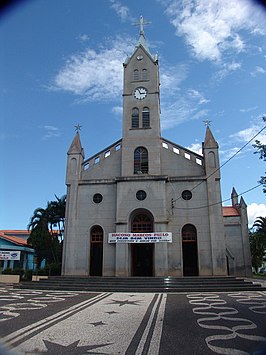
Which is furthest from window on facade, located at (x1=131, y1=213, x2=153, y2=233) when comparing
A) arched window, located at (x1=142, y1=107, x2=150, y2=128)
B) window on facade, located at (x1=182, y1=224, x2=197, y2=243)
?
arched window, located at (x1=142, y1=107, x2=150, y2=128)

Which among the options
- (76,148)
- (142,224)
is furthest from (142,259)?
(76,148)

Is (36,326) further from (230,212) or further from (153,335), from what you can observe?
(230,212)

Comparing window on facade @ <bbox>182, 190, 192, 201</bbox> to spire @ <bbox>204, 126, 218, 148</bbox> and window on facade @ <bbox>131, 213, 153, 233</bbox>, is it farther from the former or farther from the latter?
spire @ <bbox>204, 126, 218, 148</bbox>

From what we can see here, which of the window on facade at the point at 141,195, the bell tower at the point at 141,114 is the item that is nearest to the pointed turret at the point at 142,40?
the bell tower at the point at 141,114

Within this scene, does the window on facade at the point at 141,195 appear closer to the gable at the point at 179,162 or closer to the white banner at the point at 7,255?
the gable at the point at 179,162

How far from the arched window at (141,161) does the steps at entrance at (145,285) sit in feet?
29.2

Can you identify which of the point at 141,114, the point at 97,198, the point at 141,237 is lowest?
the point at 141,237

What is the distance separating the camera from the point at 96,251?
22.9 m

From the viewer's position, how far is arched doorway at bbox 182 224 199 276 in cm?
2162

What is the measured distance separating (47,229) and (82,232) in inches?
512

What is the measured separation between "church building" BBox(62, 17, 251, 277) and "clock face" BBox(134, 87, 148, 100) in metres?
0.20

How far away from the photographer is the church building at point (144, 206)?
21469 millimetres

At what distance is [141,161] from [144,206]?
4051 mm

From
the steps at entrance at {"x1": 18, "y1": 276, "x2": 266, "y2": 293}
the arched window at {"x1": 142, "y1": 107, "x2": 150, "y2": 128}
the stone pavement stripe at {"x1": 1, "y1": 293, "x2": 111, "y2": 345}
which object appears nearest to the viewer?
the stone pavement stripe at {"x1": 1, "y1": 293, "x2": 111, "y2": 345}
